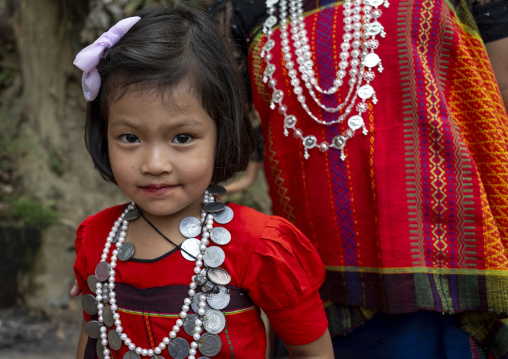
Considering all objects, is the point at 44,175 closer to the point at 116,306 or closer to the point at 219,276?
the point at 116,306

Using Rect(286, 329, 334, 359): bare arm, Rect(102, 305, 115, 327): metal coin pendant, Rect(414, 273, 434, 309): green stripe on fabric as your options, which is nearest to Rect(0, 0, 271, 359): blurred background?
Rect(102, 305, 115, 327): metal coin pendant

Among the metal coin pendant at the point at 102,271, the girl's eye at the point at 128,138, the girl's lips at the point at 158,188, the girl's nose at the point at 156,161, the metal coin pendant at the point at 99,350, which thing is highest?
the girl's eye at the point at 128,138

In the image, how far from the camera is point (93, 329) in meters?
1.28

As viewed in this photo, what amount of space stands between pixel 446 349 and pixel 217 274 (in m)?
0.65

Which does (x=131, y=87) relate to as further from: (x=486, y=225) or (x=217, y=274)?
(x=486, y=225)

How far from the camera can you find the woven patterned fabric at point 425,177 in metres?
1.22

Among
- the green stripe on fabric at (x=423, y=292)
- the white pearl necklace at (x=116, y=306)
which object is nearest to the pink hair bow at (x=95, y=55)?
the white pearl necklace at (x=116, y=306)

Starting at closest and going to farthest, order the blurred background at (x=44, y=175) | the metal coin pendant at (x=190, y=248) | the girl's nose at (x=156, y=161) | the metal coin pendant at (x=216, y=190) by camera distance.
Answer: the girl's nose at (x=156, y=161) → the metal coin pendant at (x=190, y=248) → the metal coin pendant at (x=216, y=190) → the blurred background at (x=44, y=175)

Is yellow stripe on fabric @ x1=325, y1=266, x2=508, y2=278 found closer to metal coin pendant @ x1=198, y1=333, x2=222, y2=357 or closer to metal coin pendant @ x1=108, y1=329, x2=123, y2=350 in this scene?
metal coin pendant @ x1=198, y1=333, x2=222, y2=357

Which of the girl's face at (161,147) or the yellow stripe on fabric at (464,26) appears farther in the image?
the yellow stripe on fabric at (464,26)

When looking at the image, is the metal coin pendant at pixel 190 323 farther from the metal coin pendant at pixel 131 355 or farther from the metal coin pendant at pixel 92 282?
the metal coin pendant at pixel 92 282

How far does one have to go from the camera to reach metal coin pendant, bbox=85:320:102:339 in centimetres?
128

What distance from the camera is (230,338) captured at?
117cm

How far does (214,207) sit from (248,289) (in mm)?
215
